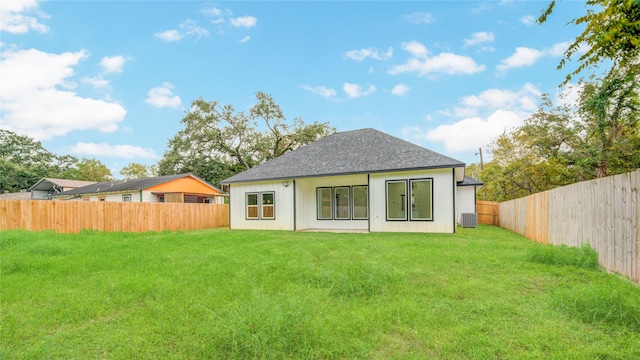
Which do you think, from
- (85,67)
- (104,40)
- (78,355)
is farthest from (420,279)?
(85,67)

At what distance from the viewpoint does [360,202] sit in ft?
43.4

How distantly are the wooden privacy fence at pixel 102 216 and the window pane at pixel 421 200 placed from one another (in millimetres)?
10445

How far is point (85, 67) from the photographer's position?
14.7 meters

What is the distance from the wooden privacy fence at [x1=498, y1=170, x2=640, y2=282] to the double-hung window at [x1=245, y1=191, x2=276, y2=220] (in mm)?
9840

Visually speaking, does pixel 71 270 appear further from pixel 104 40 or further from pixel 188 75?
pixel 188 75

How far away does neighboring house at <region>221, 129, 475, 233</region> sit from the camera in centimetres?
1100

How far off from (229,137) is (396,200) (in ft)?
65.9

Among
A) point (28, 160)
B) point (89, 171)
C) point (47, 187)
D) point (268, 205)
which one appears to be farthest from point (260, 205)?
point (28, 160)

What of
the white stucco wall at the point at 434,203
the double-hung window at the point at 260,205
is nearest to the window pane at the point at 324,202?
the double-hung window at the point at 260,205

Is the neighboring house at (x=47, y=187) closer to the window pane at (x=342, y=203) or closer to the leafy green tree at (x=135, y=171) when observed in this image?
the leafy green tree at (x=135, y=171)

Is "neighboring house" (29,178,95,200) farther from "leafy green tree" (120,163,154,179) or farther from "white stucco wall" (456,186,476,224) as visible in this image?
"white stucco wall" (456,186,476,224)

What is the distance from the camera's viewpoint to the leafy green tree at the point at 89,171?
134 ft

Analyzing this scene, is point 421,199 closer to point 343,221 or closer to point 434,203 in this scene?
point 434,203

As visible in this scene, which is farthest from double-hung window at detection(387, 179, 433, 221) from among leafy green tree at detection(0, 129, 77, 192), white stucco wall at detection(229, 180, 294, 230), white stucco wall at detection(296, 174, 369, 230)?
leafy green tree at detection(0, 129, 77, 192)
